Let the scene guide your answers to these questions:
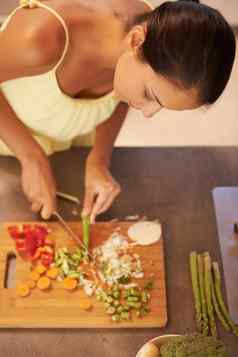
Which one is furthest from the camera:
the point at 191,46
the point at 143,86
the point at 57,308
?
the point at 57,308

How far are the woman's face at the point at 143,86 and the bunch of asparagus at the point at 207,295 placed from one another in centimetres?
41

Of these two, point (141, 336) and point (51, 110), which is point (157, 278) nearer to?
point (141, 336)

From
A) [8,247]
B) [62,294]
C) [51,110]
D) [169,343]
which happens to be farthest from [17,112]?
[169,343]

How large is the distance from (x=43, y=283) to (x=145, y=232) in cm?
30

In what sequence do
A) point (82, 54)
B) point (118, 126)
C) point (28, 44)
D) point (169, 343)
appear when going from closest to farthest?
1. point (169, 343)
2. point (28, 44)
3. point (82, 54)
4. point (118, 126)

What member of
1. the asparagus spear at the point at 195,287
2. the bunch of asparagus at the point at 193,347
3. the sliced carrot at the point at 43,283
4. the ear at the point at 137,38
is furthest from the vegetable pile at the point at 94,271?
the ear at the point at 137,38

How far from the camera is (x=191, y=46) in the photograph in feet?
2.94

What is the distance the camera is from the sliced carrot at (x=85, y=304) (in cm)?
116

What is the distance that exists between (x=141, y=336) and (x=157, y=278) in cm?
15

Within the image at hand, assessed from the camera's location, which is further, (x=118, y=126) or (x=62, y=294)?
(x=118, y=126)

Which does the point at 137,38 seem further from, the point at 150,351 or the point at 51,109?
the point at 150,351

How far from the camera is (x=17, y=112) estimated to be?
4.50ft

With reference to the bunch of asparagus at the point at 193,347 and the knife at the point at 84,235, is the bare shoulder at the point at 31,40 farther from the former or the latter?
the bunch of asparagus at the point at 193,347

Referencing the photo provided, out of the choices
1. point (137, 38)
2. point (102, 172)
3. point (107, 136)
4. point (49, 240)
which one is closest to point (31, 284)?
point (49, 240)
